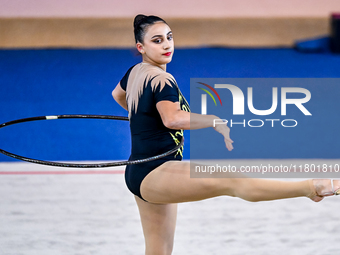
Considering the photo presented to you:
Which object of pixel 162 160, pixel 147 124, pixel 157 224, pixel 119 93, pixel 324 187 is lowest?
pixel 157 224

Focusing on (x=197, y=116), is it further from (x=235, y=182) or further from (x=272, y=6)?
(x=272, y=6)

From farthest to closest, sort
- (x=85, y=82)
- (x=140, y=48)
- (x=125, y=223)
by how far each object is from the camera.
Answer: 1. (x=85, y=82)
2. (x=125, y=223)
3. (x=140, y=48)

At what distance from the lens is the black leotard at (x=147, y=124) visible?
1.83 meters

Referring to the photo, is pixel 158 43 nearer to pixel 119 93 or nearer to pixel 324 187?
pixel 119 93

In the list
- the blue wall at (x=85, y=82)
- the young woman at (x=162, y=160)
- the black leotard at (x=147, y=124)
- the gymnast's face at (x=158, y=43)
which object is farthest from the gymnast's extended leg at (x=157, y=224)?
the blue wall at (x=85, y=82)

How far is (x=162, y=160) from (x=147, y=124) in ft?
0.53

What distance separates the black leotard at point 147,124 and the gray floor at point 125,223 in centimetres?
80

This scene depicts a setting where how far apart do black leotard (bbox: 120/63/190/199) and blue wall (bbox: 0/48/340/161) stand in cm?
227

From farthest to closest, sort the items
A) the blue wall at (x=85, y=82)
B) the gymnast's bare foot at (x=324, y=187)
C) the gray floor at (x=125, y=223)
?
1. the blue wall at (x=85, y=82)
2. the gray floor at (x=125, y=223)
3. the gymnast's bare foot at (x=324, y=187)

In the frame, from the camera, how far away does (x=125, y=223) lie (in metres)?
2.86

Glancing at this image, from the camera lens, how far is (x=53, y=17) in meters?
8.57

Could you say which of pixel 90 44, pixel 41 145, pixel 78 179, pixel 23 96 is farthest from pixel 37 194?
pixel 90 44

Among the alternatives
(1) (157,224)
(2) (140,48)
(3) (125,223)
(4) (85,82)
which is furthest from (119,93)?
(4) (85,82)

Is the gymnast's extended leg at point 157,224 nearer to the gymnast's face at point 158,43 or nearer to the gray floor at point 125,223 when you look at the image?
the gray floor at point 125,223
